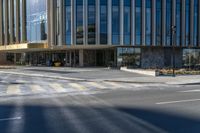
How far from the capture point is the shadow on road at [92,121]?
8953 millimetres

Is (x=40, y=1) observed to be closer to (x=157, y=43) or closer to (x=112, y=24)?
(x=112, y=24)

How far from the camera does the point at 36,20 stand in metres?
55.6

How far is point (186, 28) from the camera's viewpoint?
53219 millimetres

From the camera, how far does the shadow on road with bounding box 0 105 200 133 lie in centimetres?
895

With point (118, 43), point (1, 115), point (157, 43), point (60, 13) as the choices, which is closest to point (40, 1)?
point (60, 13)

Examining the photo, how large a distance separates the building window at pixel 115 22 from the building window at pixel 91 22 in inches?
98.8

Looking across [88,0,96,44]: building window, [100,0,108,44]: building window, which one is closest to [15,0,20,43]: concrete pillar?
[88,0,96,44]: building window

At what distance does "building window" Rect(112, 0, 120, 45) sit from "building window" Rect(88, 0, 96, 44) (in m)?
2.51

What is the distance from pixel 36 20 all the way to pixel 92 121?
47338mm

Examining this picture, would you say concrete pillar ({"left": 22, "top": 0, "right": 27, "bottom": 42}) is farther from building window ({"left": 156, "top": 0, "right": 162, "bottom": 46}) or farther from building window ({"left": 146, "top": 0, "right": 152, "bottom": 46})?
building window ({"left": 156, "top": 0, "right": 162, "bottom": 46})

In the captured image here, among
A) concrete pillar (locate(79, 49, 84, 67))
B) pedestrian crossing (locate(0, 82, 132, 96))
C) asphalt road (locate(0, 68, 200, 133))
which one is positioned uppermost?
concrete pillar (locate(79, 49, 84, 67))

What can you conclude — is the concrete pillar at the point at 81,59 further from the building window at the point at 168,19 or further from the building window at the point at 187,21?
the building window at the point at 187,21

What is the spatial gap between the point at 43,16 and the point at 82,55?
805cm

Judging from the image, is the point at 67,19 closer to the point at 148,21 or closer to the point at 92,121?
the point at 148,21
